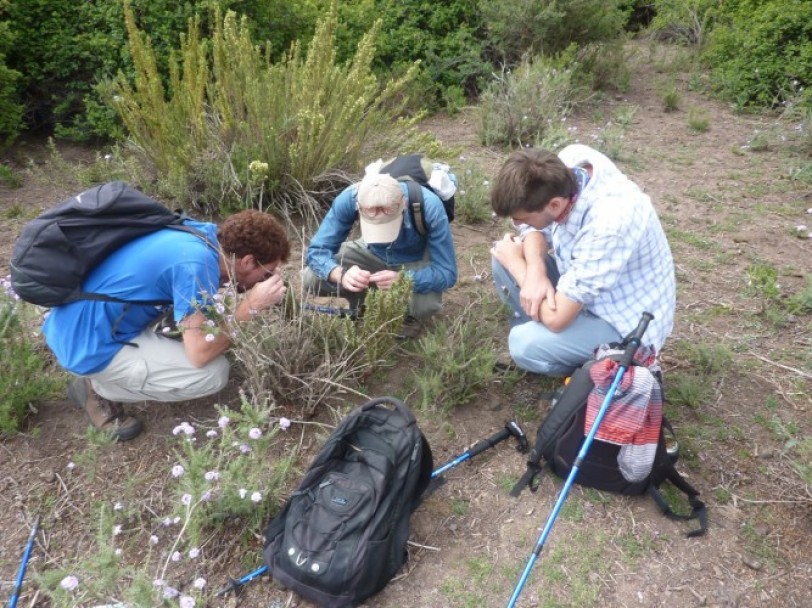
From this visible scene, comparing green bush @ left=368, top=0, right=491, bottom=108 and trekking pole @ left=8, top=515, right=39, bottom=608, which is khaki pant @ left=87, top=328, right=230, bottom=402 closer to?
trekking pole @ left=8, top=515, right=39, bottom=608

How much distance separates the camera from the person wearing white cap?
278 centimetres

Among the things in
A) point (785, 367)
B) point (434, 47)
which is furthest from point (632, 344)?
point (434, 47)

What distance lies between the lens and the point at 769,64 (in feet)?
20.0

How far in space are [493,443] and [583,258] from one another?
34.2 inches

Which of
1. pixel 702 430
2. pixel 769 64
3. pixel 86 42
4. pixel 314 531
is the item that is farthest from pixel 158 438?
pixel 769 64

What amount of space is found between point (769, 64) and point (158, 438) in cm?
668

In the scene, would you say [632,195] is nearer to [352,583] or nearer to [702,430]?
[702,430]

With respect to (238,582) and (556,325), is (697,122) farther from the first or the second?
(238,582)

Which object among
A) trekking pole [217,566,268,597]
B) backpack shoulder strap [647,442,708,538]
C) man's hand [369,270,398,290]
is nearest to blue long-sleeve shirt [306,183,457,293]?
man's hand [369,270,398,290]

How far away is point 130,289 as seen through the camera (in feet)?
7.57

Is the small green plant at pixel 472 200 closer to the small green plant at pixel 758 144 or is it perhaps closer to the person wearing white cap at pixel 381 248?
the person wearing white cap at pixel 381 248

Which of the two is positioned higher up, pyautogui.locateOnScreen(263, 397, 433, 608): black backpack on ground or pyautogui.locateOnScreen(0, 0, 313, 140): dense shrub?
pyautogui.locateOnScreen(0, 0, 313, 140): dense shrub

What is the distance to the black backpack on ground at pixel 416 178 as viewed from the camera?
2.89 meters

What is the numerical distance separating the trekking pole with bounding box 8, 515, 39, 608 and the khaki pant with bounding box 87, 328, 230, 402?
1.89 feet
